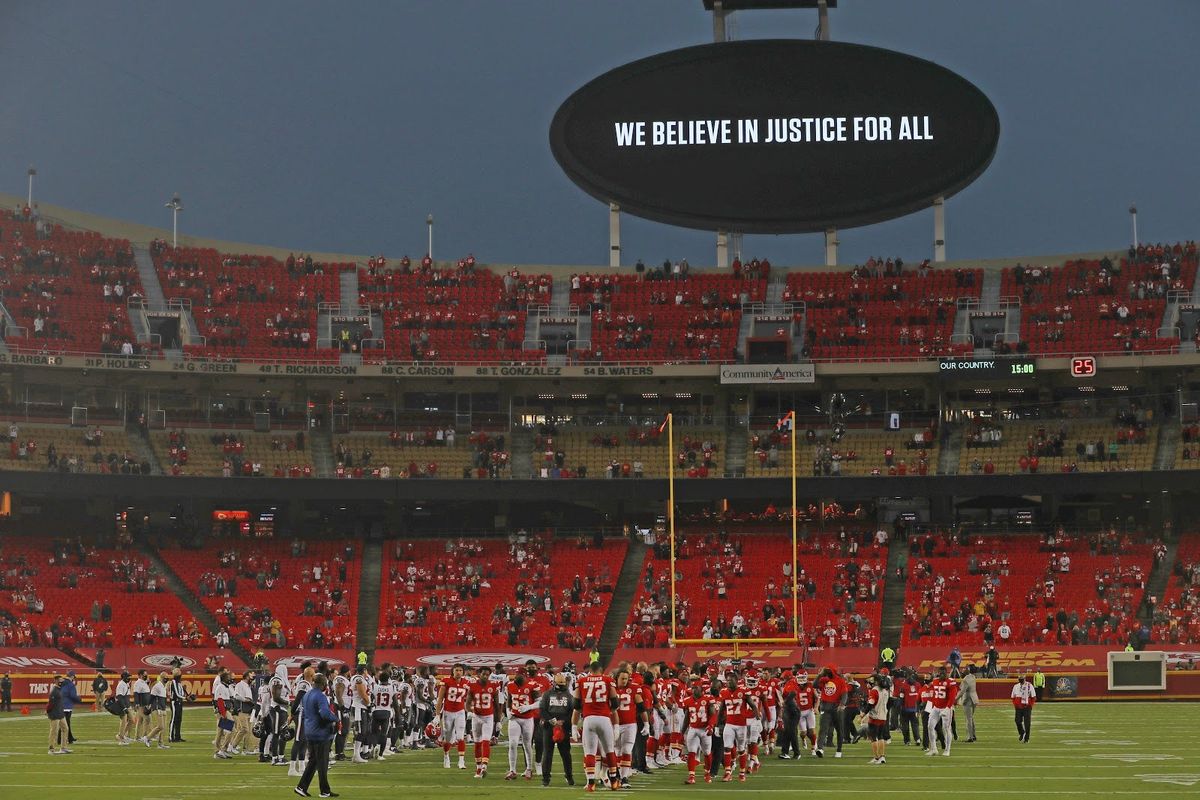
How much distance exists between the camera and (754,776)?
22.3m

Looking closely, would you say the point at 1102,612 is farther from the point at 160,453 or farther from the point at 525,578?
the point at 160,453

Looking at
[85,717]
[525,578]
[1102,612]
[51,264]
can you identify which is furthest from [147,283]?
[1102,612]

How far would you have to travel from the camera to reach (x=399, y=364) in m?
52.8

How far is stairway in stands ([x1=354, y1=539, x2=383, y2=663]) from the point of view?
46125 millimetres

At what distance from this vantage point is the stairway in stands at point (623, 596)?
45875mm

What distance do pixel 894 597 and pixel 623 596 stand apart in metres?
8.44

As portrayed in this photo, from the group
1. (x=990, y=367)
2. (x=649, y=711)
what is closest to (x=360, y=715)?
(x=649, y=711)

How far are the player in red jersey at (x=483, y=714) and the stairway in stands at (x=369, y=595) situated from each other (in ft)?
72.8

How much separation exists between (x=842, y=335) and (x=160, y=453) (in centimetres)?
2402

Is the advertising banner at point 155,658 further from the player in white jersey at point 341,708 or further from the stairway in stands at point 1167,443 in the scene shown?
the stairway in stands at point 1167,443

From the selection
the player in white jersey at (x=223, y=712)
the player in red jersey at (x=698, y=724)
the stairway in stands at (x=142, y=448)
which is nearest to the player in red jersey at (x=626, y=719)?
the player in red jersey at (x=698, y=724)

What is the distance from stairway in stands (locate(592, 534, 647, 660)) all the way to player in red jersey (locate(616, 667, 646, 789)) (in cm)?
2415

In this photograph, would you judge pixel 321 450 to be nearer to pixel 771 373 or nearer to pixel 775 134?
pixel 771 373

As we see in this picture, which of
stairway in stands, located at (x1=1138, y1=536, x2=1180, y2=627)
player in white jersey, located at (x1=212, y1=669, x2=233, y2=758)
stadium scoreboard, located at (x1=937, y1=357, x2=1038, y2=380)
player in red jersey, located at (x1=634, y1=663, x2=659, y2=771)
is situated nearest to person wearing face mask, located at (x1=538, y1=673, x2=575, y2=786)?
player in red jersey, located at (x1=634, y1=663, x2=659, y2=771)
